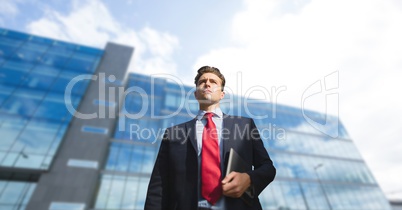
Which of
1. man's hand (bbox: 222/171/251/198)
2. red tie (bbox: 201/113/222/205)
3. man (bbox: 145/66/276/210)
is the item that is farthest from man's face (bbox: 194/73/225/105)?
man's hand (bbox: 222/171/251/198)

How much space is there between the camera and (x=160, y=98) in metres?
30.3

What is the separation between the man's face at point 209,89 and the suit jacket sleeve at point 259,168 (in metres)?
0.53

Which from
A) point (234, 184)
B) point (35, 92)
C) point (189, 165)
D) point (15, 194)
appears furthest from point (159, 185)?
point (35, 92)

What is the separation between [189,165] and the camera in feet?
6.43

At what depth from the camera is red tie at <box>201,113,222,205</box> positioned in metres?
A: 1.70

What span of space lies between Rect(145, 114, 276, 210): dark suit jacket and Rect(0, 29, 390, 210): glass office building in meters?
19.2

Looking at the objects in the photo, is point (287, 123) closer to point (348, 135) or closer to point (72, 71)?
point (348, 135)

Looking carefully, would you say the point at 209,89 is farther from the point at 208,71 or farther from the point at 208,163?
the point at 208,163

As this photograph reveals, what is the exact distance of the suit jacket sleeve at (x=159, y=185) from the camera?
A: 1.91 metres

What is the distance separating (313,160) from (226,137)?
1328 inches

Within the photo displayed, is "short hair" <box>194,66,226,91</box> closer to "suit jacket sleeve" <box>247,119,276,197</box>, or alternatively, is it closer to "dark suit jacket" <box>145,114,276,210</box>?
"dark suit jacket" <box>145,114,276,210</box>

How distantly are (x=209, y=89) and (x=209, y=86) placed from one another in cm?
5

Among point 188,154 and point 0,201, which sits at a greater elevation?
point 188,154

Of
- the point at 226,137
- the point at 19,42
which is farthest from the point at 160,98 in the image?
the point at 226,137
